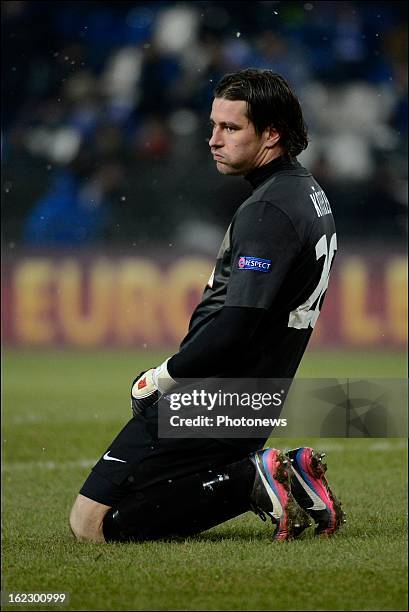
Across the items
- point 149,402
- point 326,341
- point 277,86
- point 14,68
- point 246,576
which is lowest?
point 326,341

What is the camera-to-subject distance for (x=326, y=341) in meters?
12.3

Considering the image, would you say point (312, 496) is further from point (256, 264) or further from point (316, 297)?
point (256, 264)

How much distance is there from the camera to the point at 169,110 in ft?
48.6

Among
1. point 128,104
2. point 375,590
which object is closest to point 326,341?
point 128,104

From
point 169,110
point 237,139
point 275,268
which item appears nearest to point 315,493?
point 275,268

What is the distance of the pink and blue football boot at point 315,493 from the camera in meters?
3.21

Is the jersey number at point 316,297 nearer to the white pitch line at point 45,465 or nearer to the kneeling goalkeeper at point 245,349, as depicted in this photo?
the kneeling goalkeeper at point 245,349

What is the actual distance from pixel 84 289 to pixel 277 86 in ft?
31.5

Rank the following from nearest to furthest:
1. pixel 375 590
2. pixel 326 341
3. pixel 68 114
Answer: pixel 375 590, pixel 326 341, pixel 68 114

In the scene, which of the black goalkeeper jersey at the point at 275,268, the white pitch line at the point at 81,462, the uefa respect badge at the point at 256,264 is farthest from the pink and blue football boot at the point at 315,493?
the white pitch line at the point at 81,462

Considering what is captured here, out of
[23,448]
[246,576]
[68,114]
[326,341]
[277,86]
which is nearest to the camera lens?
[246,576]

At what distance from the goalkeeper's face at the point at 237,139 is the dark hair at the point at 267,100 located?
2 cm

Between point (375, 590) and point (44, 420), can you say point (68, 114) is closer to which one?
point (44, 420)

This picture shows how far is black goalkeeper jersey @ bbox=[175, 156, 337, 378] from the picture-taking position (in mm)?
2959
